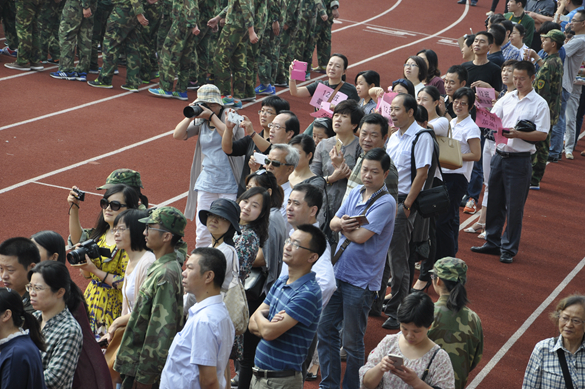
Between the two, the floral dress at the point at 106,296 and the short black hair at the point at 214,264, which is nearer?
the short black hair at the point at 214,264

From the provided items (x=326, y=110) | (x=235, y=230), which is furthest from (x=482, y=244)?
(x=235, y=230)

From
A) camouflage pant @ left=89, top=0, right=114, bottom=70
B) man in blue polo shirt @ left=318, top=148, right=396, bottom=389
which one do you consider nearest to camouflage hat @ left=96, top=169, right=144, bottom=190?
man in blue polo shirt @ left=318, top=148, right=396, bottom=389

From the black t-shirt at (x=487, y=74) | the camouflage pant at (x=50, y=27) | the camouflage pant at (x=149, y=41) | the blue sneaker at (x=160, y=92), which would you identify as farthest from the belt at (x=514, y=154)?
the camouflage pant at (x=50, y=27)

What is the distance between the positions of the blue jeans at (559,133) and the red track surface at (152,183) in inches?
11.5

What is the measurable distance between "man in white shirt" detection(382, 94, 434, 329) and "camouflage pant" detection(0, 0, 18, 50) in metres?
10.4

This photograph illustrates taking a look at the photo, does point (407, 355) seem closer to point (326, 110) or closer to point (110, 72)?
point (326, 110)

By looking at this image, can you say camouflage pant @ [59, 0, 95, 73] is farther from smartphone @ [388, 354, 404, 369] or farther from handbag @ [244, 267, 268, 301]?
smartphone @ [388, 354, 404, 369]

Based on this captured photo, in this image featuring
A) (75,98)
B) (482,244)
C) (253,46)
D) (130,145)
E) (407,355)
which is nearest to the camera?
(407,355)

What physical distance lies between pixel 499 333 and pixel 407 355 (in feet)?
10.5

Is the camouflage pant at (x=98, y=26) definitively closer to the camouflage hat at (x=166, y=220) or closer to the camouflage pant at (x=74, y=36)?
the camouflage pant at (x=74, y=36)

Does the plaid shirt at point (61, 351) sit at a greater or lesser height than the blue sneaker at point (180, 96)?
greater

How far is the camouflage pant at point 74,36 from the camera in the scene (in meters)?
13.1

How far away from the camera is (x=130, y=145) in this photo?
1110 centimetres

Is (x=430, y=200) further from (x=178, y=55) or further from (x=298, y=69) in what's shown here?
(x=178, y=55)
